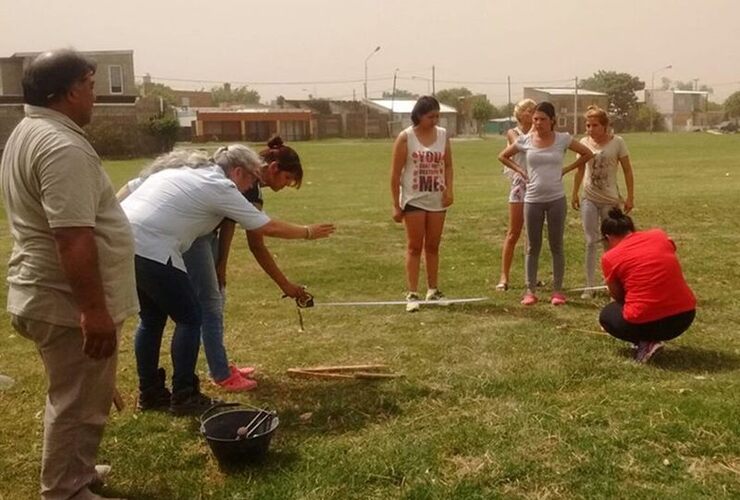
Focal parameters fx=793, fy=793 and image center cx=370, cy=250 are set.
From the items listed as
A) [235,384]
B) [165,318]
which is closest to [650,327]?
[235,384]

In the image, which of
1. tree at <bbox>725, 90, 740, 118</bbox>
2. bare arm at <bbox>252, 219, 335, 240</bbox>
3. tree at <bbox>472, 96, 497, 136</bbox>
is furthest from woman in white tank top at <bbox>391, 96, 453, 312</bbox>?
tree at <bbox>725, 90, 740, 118</bbox>

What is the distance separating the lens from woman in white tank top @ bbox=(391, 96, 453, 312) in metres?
7.04

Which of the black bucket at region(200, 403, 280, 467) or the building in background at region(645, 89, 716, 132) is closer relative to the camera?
the black bucket at region(200, 403, 280, 467)

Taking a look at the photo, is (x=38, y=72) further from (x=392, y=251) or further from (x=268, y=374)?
(x=392, y=251)

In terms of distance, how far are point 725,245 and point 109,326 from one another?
8581mm

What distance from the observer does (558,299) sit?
716 centimetres

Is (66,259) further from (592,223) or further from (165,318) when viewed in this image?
(592,223)

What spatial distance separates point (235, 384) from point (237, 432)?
3.72 feet

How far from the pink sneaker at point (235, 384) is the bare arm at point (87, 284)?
1943mm

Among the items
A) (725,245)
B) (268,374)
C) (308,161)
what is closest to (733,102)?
(308,161)

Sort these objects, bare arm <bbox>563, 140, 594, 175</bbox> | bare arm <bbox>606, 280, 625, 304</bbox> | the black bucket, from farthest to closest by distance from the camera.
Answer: bare arm <bbox>563, 140, 594, 175</bbox> < bare arm <bbox>606, 280, 625, 304</bbox> < the black bucket

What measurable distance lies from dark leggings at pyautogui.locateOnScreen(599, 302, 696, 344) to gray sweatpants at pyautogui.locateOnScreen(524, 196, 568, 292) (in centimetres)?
179

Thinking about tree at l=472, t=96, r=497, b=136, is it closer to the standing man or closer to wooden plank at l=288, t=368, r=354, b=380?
wooden plank at l=288, t=368, r=354, b=380

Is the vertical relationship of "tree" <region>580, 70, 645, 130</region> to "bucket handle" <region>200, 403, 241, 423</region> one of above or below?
above
